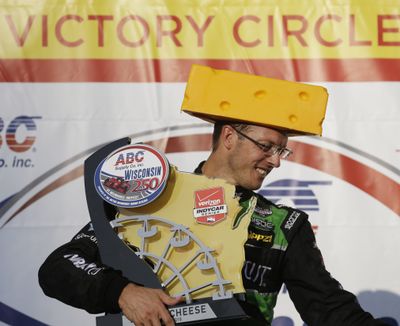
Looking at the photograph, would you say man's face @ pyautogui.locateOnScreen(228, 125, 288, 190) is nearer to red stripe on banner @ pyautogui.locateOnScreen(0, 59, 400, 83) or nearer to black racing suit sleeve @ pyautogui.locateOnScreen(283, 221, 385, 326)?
black racing suit sleeve @ pyautogui.locateOnScreen(283, 221, 385, 326)

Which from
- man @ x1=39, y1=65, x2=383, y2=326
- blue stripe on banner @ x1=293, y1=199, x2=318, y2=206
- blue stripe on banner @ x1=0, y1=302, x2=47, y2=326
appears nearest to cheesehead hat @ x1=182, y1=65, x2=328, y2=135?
man @ x1=39, y1=65, x2=383, y2=326

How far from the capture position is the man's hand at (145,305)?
132cm

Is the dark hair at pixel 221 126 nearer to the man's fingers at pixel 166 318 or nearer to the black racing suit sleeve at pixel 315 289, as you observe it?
the black racing suit sleeve at pixel 315 289

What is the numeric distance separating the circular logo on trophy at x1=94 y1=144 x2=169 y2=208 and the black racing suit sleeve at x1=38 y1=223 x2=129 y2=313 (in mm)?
132

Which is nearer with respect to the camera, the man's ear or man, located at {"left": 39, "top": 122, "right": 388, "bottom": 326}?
man, located at {"left": 39, "top": 122, "right": 388, "bottom": 326}

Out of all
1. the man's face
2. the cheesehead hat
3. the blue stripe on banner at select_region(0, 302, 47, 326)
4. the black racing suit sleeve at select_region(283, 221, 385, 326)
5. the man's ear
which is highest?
the cheesehead hat

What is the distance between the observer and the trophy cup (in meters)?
1.43

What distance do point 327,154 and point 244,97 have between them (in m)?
1.20

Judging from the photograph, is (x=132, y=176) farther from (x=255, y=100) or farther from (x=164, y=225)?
(x=255, y=100)

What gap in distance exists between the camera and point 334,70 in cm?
270

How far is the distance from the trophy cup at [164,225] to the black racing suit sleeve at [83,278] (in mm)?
33

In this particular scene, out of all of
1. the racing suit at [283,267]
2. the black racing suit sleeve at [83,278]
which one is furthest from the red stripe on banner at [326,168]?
the black racing suit sleeve at [83,278]

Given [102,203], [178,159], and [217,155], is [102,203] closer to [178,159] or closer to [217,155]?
[217,155]

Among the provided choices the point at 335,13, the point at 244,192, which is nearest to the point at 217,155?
the point at 244,192
